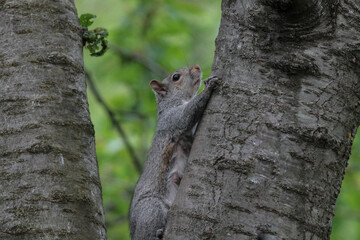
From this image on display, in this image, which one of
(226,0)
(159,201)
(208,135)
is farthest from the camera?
(159,201)

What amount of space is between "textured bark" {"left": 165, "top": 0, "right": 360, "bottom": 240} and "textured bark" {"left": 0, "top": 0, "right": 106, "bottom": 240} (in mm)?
425

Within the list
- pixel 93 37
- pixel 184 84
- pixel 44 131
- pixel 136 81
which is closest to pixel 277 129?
pixel 44 131

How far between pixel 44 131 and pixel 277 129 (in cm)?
96

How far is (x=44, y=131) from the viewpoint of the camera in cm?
223

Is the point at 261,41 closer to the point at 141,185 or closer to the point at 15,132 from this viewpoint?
the point at 15,132

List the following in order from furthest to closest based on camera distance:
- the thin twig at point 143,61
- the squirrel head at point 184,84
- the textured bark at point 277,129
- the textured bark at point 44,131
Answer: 1. the thin twig at point 143,61
2. the squirrel head at point 184,84
3. the textured bark at point 44,131
4. the textured bark at point 277,129

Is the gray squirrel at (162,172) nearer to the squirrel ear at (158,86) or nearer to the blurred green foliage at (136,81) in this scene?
the squirrel ear at (158,86)

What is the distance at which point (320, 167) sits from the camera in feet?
6.57

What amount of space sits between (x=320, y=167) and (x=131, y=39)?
3.71 metres

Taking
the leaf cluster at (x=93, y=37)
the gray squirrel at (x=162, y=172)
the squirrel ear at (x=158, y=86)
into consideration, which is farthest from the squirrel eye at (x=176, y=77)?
the leaf cluster at (x=93, y=37)

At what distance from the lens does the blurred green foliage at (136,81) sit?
5.12 meters

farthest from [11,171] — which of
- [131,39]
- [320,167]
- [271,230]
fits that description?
[131,39]

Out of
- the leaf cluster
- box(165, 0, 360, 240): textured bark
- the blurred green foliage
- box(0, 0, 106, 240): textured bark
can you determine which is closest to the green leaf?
the leaf cluster

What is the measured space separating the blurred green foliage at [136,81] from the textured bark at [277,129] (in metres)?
2.84
